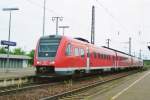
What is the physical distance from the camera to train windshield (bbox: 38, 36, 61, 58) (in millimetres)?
25753

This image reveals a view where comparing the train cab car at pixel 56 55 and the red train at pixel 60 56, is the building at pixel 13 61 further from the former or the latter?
the train cab car at pixel 56 55

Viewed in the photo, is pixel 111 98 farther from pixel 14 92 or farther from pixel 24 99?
pixel 14 92

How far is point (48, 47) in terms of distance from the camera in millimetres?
26250

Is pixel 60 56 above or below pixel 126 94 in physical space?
above

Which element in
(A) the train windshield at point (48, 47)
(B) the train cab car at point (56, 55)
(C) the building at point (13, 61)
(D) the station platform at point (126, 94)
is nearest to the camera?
(D) the station platform at point (126, 94)

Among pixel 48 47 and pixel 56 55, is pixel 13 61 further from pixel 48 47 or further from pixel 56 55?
pixel 56 55

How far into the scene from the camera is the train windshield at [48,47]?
25.8 meters

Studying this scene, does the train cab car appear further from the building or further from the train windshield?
the building

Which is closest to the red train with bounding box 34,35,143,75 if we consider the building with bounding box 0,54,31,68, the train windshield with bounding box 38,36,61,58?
the train windshield with bounding box 38,36,61,58

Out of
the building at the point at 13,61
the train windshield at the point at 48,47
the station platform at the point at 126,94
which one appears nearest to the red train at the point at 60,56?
the train windshield at the point at 48,47

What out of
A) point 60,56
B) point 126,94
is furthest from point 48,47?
point 126,94

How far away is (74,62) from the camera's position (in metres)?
27.4

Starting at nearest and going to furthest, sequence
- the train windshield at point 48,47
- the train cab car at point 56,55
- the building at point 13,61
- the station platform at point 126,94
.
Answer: the station platform at point 126,94 → the train cab car at point 56,55 → the train windshield at point 48,47 → the building at point 13,61

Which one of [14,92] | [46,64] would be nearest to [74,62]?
[46,64]
